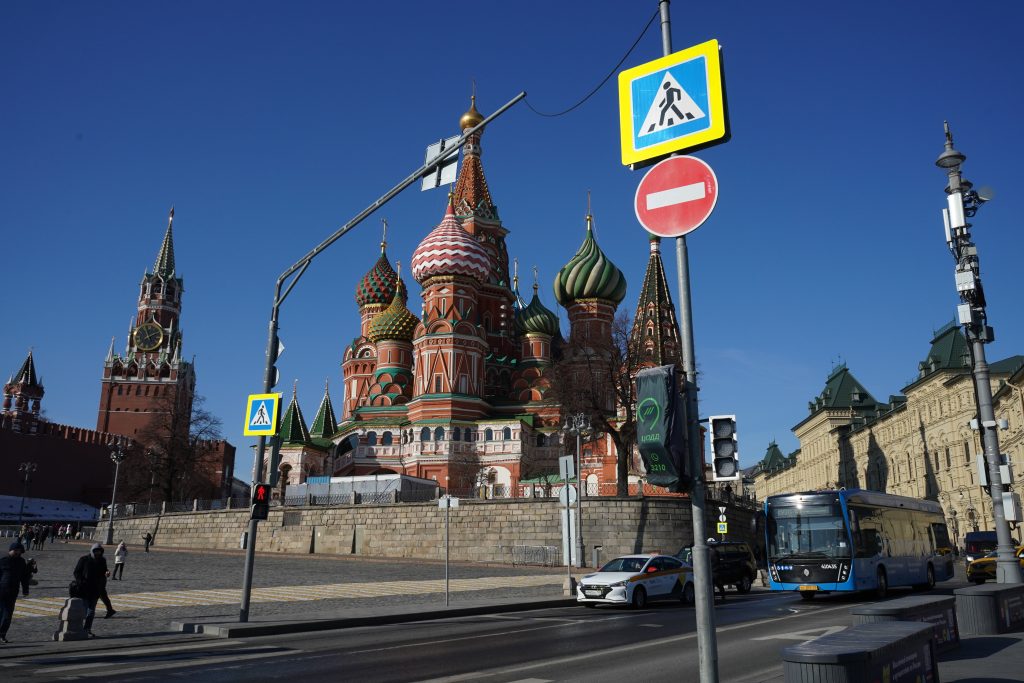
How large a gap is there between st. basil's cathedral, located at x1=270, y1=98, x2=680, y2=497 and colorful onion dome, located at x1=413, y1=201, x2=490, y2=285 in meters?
0.10

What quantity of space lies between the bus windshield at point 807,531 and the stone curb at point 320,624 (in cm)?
726

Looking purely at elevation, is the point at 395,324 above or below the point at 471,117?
below

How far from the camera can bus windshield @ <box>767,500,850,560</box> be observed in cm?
1981

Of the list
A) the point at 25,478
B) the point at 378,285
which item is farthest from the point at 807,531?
the point at 25,478

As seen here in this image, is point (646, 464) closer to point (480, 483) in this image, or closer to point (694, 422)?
point (694, 422)

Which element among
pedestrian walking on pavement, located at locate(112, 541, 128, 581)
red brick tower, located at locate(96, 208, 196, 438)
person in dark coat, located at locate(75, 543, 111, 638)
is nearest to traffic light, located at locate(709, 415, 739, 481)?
person in dark coat, located at locate(75, 543, 111, 638)

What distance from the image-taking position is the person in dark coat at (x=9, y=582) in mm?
12555

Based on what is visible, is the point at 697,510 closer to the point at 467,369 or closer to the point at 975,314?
the point at 975,314

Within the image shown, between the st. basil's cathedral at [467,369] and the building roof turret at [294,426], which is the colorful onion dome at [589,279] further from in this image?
the building roof turret at [294,426]

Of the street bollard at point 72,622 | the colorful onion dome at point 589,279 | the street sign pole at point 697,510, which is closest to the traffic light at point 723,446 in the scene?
the street sign pole at point 697,510

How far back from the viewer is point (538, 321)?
2714 inches

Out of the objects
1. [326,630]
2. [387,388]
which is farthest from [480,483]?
[326,630]

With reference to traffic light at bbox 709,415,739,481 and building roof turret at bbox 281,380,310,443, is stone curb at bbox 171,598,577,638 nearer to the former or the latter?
traffic light at bbox 709,415,739,481

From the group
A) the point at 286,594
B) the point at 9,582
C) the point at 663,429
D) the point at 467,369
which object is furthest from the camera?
the point at 467,369
